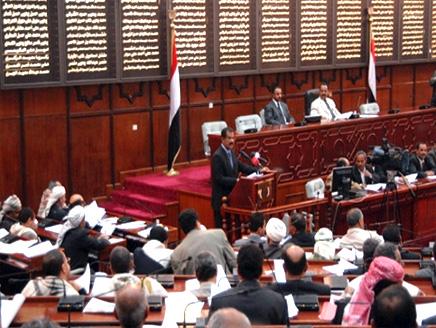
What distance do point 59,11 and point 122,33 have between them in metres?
1.20

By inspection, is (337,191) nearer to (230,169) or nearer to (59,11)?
(230,169)

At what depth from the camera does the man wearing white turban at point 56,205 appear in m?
9.89

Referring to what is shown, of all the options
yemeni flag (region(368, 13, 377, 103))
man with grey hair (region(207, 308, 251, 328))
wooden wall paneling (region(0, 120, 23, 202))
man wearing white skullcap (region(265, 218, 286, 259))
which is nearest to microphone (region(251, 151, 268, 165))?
man wearing white skullcap (region(265, 218, 286, 259))

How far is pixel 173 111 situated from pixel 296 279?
25.4 ft

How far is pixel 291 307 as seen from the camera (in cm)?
534

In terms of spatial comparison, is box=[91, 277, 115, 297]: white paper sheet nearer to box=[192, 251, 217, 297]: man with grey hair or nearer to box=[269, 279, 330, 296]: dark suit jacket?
box=[192, 251, 217, 297]: man with grey hair

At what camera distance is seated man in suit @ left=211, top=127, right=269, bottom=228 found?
10.5 meters

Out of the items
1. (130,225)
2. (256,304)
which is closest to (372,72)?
(130,225)

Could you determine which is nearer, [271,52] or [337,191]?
[337,191]

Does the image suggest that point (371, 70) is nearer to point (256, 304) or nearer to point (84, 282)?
point (84, 282)

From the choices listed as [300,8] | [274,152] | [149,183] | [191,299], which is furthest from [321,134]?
[191,299]

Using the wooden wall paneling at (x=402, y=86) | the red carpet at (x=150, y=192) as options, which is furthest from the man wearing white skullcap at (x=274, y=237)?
the wooden wall paneling at (x=402, y=86)

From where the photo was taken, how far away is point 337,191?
10.8 m

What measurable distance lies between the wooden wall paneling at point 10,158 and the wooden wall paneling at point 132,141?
1.76m
